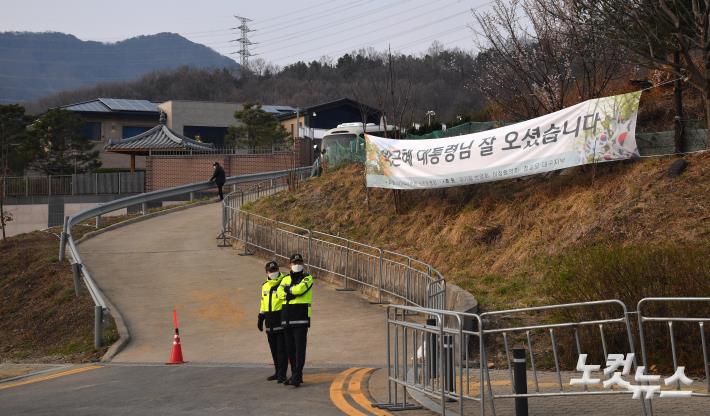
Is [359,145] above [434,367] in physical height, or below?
above

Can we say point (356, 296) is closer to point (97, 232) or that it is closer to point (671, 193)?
point (671, 193)

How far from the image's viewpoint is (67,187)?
51219 mm

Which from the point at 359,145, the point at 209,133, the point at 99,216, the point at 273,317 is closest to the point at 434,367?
the point at 273,317

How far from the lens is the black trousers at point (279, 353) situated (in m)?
12.1

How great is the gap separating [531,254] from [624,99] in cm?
394

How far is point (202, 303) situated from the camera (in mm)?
20016

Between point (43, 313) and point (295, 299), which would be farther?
point (43, 313)

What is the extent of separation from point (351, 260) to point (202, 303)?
362 cm

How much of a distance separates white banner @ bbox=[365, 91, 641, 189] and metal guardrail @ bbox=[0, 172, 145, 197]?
96.6 ft

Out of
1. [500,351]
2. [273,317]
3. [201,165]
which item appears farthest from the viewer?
[201,165]

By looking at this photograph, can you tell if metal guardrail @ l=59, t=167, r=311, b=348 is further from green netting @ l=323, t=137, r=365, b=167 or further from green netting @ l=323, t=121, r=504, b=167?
green netting @ l=323, t=121, r=504, b=167

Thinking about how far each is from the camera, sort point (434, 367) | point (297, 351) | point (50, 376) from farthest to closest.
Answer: point (50, 376) → point (297, 351) → point (434, 367)

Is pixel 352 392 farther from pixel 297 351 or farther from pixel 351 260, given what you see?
pixel 351 260

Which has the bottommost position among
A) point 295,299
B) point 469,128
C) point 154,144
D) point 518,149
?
point 295,299
